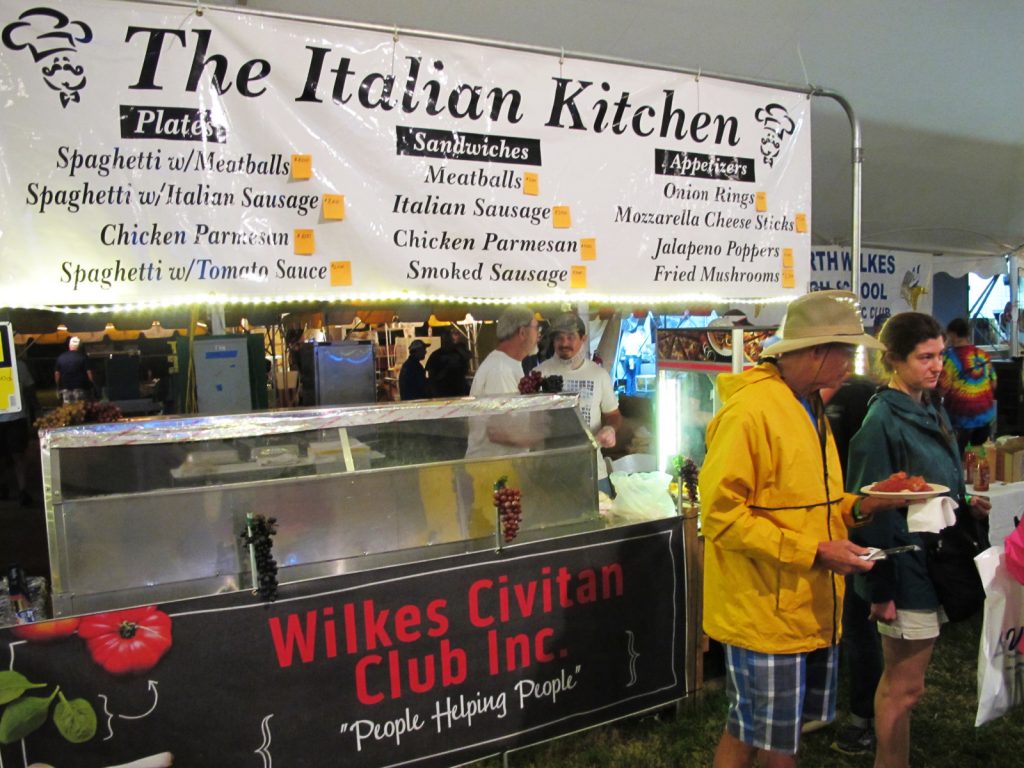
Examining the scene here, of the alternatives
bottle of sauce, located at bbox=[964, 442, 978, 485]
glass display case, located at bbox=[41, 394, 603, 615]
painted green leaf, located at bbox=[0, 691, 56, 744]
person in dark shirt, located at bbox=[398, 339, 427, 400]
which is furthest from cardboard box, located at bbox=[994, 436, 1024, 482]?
person in dark shirt, located at bbox=[398, 339, 427, 400]

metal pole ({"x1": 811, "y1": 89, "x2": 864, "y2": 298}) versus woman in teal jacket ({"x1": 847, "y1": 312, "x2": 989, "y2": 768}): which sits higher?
metal pole ({"x1": 811, "y1": 89, "x2": 864, "y2": 298})

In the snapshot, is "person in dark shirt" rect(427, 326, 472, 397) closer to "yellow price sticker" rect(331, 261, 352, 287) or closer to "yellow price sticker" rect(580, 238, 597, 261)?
"yellow price sticker" rect(580, 238, 597, 261)

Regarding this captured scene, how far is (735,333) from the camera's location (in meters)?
3.96

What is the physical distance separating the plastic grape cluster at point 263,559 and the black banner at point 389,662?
6cm

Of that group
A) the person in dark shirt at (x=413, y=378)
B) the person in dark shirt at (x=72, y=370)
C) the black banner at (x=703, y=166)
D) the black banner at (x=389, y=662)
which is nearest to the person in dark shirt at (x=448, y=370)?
the person in dark shirt at (x=413, y=378)

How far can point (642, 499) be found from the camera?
3484 millimetres

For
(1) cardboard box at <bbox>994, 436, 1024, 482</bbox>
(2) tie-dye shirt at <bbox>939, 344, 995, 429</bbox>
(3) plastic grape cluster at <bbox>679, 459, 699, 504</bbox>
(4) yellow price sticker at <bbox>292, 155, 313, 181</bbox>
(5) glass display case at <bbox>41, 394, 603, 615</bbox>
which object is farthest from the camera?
(2) tie-dye shirt at <bbox>939, 344, 995, 429</bbox>

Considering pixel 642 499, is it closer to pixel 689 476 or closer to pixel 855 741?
pixel 689 476

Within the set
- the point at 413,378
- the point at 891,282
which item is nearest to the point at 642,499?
the point at 413,378

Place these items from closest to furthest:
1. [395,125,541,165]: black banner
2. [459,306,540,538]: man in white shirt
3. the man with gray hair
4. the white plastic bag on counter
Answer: [395,125,541,165]: black banner, [459,306,540,538]: man in white shirt, the white plastic bag on counter, the man with gray hair

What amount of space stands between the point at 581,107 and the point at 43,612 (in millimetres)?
3059

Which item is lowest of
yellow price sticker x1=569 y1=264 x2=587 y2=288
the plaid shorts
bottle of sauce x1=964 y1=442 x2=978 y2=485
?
the plaid shorts

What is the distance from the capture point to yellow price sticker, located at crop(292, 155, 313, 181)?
2.76 meters

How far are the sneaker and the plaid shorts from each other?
1166 millimetres
